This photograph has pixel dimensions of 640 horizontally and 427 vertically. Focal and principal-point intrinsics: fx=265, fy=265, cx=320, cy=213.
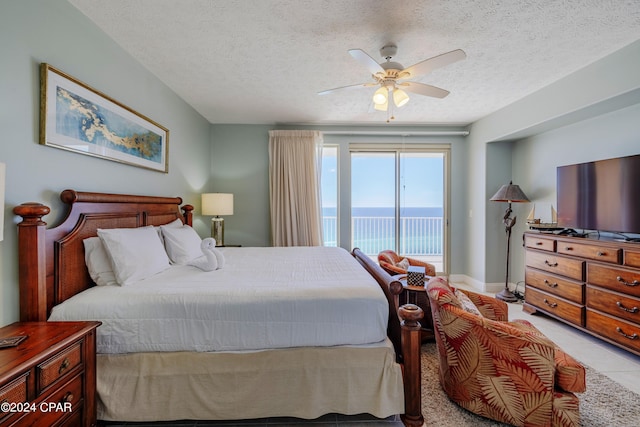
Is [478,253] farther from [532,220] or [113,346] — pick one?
[113,346]

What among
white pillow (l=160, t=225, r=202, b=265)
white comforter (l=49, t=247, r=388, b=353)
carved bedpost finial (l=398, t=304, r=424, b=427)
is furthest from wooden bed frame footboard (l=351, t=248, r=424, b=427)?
white pillow (l=160, t=225, r=202, b=265)

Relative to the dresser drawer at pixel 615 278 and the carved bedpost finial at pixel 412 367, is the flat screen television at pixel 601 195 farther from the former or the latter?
the carved bedpost finial at pixel 412 367

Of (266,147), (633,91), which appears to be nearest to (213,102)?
(266,147)

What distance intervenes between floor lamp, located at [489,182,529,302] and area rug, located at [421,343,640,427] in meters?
1.78

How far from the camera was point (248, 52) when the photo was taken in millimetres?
2338

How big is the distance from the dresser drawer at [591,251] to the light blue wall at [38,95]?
14.2ft

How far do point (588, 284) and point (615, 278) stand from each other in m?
0.26

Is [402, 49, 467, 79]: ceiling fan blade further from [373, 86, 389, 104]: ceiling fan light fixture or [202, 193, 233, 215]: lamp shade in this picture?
[202, 193, 233, 215]: lamp shade

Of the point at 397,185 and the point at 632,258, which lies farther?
the point at 397,185

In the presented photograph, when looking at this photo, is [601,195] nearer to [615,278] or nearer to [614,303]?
[615,278]

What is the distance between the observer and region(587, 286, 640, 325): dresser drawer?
220cm

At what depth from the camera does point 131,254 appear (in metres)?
1.81

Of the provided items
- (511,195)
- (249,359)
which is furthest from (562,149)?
(249,359)

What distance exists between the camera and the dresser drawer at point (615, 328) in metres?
2.20
